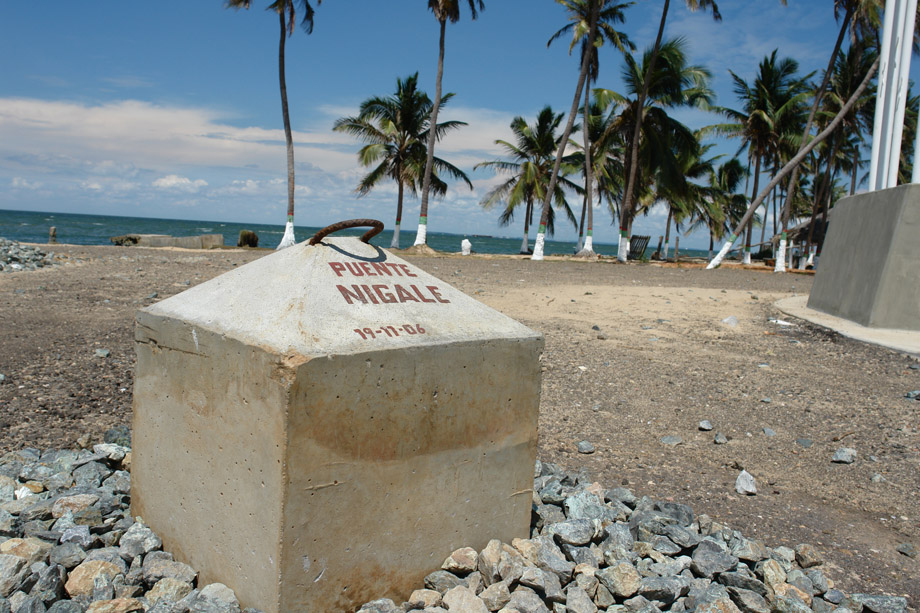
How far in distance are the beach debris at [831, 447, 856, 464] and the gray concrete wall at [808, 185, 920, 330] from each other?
4.96m

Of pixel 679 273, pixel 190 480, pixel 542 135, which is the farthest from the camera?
pixel 542 135

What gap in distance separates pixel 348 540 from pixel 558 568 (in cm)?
87

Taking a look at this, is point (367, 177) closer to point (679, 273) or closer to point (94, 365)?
point (679, 273)

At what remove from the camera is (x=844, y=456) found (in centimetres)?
448

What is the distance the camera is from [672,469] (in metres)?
4.31

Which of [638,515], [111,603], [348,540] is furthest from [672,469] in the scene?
[111,603]

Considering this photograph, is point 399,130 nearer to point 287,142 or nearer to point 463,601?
point 287,142

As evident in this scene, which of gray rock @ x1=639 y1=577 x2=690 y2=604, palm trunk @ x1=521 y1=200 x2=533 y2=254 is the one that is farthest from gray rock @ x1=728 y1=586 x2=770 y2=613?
palm trunk @ x1=521 y1=200 x2=533 y2=254

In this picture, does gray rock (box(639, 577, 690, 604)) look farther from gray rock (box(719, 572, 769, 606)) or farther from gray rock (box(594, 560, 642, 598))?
gray rock (box(719, 572, 769, 606))

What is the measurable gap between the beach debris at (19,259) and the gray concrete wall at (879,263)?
14.3 meters

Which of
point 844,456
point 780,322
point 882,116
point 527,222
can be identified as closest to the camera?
point 844,456

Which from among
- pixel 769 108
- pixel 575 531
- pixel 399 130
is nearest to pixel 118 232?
pixel 399 130

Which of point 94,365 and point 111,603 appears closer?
point 111,603

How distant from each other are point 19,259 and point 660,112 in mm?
21845
